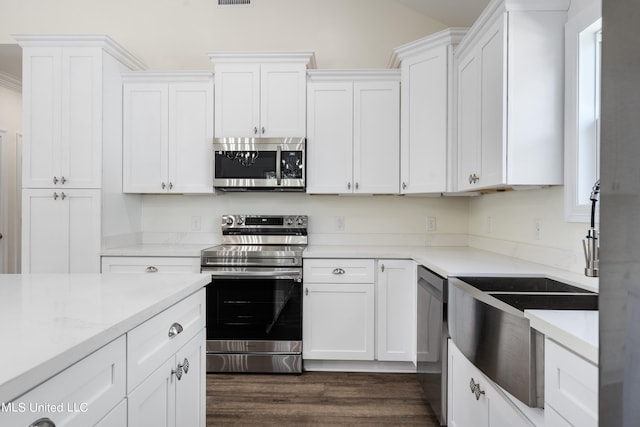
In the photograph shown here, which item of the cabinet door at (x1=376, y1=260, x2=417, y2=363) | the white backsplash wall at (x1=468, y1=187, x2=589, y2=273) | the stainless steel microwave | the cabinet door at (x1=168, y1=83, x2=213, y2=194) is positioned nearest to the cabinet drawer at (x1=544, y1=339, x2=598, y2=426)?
the white backsplash wall at (x1=468, y1=187, x2=589, y2=273)

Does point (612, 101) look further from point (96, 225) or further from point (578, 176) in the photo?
point (96, 225)

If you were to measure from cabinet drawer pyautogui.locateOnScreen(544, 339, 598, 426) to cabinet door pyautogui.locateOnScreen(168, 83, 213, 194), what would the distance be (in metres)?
2.64

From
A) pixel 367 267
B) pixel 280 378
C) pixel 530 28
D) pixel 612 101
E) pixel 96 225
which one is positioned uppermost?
pixel 530 28

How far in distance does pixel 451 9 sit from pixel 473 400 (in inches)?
113

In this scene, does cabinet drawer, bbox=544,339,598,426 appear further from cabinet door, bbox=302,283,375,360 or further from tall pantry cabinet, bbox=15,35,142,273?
tall pantry cabinet, bbox=15,35,142,273

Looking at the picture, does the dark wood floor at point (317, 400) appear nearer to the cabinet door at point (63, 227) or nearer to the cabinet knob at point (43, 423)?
the cabinet door at point (63, 227)

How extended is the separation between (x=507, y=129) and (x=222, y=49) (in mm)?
2617

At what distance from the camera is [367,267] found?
9.30ft

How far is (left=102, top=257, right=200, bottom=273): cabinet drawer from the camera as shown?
2863mm

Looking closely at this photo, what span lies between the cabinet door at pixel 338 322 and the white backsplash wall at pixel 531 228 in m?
0.99

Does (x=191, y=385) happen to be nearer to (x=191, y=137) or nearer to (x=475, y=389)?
(x=475, y=389)

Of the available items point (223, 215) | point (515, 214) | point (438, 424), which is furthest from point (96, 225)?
point (515, 214)

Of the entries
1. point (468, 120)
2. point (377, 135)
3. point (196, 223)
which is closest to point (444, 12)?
point (377, 135)

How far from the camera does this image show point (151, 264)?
287 cm
